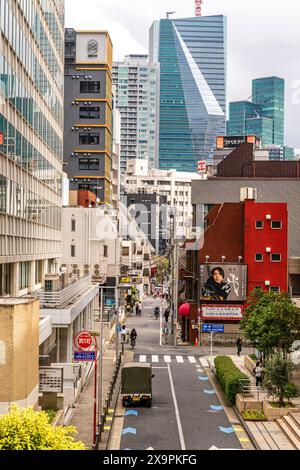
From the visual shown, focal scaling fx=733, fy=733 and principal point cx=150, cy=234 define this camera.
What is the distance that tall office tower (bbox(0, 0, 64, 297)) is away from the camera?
3531cm

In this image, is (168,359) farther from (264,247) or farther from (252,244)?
(264,247)

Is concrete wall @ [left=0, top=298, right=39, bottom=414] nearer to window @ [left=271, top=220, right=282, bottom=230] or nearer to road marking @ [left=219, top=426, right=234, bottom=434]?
road marking @ [left=219, top=426, right=234, bottom=434]

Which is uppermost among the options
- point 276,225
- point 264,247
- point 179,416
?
point 276,225

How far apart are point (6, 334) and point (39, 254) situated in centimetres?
2786

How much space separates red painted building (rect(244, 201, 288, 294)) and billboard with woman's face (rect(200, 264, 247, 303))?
1329mm

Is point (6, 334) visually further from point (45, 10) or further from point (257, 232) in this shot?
point (257, 232)

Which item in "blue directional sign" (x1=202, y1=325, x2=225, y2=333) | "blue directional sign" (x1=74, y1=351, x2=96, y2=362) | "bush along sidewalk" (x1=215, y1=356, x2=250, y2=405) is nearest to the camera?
"blue directional sign" (x1=74, y1=351, x2=96, y2=362)

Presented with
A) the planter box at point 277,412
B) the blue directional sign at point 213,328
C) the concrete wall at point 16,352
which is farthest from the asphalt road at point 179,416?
the concrete wall at point 16,352

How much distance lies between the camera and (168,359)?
56.1 metres

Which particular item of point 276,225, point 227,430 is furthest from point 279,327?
point 276,225

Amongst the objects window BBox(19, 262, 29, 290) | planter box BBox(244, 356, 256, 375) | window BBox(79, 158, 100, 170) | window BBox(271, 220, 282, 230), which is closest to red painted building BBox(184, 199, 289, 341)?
window BBox(271, 220, 282, 230)

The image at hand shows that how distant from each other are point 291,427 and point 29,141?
22266 millimetres

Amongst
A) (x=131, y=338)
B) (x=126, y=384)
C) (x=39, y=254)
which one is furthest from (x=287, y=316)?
(x=131, y=338)

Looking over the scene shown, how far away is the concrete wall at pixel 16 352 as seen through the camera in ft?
67.6
